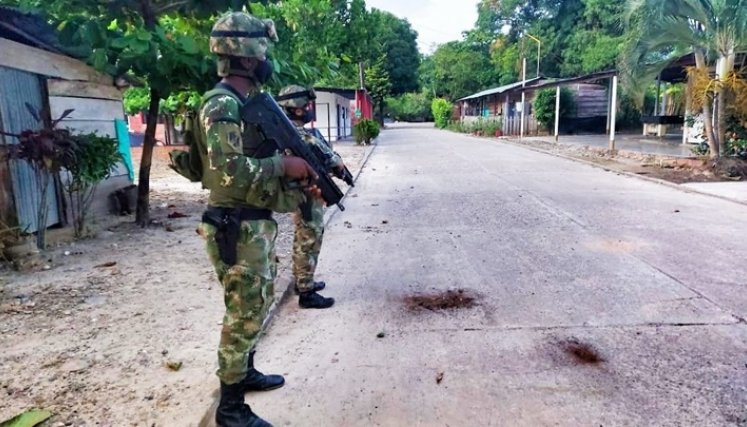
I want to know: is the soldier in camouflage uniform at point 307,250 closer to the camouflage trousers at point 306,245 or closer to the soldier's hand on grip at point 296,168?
the camouflage trousers at point 306,245

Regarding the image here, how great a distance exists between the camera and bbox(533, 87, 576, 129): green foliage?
84.3 feet

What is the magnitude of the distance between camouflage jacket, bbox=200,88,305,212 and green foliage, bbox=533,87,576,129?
83.9 feet

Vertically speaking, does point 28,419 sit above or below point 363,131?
below

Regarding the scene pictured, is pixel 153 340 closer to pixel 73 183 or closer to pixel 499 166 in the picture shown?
pixel 73 183

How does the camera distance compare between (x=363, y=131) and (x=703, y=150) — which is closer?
(x=703, y=150)

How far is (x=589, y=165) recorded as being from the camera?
13.3 metres

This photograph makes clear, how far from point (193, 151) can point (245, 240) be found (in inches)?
19.3

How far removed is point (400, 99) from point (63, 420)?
6308 centimetres

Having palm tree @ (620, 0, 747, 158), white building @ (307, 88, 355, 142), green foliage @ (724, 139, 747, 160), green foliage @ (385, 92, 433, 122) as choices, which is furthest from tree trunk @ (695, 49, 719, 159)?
green foliage @ (385, 92, 433, 122)

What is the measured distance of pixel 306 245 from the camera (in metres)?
3.89

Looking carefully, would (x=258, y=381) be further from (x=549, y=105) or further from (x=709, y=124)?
(x=549, y=105)

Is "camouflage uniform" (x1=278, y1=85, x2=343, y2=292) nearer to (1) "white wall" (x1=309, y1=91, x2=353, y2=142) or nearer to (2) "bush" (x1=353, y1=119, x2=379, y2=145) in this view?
(2) "bush" (x1=353, y1=119, x2=379, y2=145)

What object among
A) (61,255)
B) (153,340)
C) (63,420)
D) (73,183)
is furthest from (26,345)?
(73,183)

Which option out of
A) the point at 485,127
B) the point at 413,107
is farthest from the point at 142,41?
the point at 413,107
